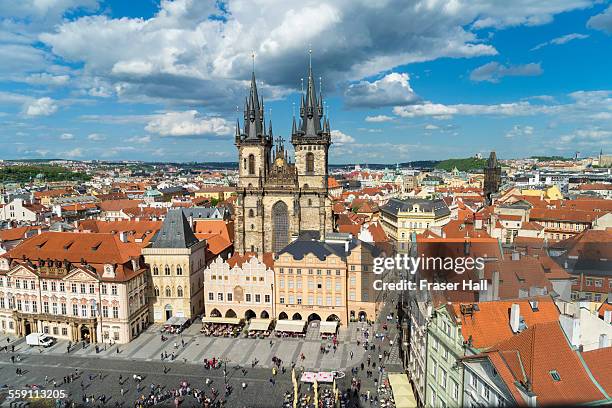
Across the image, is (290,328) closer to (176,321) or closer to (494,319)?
(176,321)

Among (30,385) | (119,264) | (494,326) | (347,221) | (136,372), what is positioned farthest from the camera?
(347,221)

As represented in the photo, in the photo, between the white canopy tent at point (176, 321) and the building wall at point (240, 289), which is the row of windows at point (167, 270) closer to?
the building wall at point (240, 289)

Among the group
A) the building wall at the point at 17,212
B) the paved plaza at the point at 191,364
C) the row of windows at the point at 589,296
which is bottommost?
the paved plaza at the point at 191,364

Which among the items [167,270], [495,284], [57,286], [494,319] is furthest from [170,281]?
[494,319]

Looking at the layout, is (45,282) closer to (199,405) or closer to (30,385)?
(30,385)

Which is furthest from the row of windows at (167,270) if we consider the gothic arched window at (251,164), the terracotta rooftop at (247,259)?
the gothic arched window at (251,164)

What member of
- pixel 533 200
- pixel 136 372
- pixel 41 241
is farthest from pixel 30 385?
pixel 533 200

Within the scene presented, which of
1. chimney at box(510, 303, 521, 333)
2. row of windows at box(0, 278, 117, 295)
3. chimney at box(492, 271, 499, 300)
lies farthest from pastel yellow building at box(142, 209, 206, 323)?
chimney at box(510, 303, 521, 333)

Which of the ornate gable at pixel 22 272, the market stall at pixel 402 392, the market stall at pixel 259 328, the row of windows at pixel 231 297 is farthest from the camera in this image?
the row of windows at pixel 231 297

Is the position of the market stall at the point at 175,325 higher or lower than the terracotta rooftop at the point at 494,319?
lower
